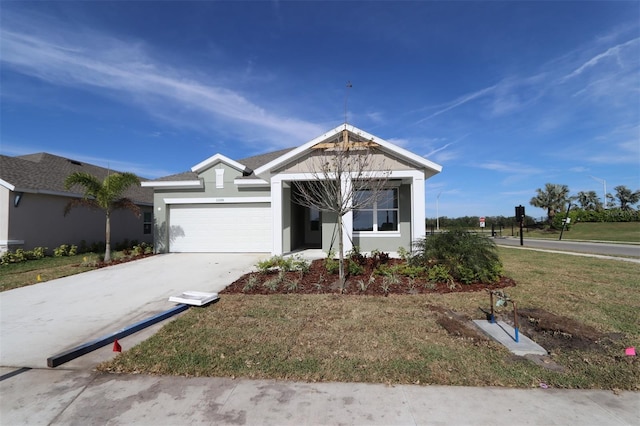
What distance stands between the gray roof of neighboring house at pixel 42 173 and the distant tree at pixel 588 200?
65.1 m

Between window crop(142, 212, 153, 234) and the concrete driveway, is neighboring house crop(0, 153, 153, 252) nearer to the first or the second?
window crop(142, 212, 153, 234)

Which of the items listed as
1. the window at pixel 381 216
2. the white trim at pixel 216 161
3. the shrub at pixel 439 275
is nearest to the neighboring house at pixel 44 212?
the white trim at pixel 216 161

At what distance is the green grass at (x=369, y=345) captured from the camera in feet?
11.6

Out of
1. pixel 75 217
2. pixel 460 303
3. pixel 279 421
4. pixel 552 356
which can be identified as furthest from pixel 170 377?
pixel 75 217

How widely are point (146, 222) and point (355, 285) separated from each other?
17.2 meters

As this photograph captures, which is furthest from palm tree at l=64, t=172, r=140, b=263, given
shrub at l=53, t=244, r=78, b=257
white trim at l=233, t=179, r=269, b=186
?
white trim at l=233, t=179, r=269, b=186

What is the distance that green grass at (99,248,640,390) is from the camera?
3.53m

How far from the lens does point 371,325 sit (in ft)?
16.6

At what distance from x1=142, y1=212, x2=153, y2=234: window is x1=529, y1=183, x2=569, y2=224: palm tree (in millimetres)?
Answer: 48625

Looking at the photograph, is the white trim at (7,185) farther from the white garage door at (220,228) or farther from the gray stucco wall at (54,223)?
the white garage door at (220,228)

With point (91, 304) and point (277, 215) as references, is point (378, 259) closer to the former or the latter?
point (277, 215)

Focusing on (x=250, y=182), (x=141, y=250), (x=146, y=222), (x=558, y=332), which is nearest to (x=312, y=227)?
(x=250, y=182)

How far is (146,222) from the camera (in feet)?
65.6

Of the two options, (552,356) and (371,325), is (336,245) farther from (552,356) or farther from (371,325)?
(552,356)
